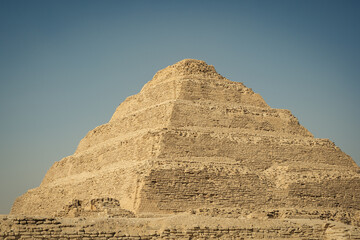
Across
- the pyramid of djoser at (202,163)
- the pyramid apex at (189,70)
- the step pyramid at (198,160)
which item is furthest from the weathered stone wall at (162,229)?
the pyramid apex at (189,70)

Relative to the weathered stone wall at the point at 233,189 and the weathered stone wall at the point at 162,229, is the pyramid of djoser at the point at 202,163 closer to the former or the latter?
the weathered stone wall at the point at 233,189

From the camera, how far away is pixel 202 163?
92.6ft

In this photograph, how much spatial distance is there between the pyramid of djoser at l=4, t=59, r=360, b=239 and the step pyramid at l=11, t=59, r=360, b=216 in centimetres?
7

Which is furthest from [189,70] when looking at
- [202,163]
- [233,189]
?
[233,189]

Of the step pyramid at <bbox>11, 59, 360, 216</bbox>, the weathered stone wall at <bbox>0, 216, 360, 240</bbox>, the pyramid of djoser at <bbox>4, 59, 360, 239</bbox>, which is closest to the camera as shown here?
the weathered stone wall at <bbox>0, 216, 360, 240</bbox>

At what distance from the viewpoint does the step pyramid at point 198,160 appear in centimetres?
2652

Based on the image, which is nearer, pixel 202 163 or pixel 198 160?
pixel 202 163

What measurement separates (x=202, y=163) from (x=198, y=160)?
0.74 meters

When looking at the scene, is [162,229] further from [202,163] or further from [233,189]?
[202,163]

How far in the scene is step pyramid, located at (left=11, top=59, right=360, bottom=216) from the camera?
2652cm

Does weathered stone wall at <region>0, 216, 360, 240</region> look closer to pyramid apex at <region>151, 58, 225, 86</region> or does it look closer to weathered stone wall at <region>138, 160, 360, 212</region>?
weathered stone wall at <region>138, 160, 360, 212</region>

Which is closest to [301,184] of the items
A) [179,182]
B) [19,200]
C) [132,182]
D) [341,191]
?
[341,191]

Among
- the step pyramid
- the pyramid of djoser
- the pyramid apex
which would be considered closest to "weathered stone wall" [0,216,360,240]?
the pyramid of djoser

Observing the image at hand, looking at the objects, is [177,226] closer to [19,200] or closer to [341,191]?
[341,191]
